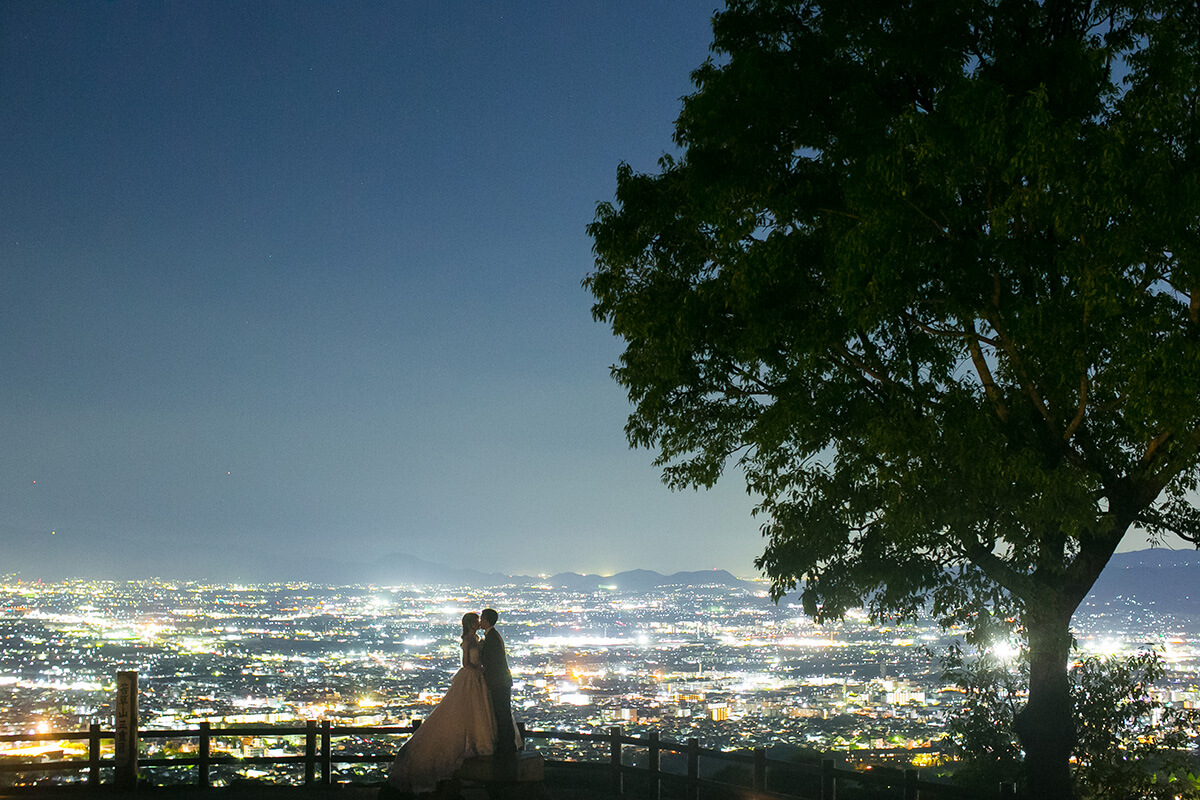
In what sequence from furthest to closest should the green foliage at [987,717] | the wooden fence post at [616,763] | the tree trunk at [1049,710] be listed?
the green foliage at [987,717], the wooden fence post at [616,763], the tree trunk at [1049,710]

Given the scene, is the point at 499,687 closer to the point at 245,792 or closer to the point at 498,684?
the point at 498,684

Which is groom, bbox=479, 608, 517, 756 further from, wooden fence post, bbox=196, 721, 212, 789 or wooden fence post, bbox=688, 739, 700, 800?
wooden fence post, bbox=196, 721, 212, 789

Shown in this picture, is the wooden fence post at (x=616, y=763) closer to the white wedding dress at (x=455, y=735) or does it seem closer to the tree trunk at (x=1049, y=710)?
the white wedding dress at (x=455, y=735)

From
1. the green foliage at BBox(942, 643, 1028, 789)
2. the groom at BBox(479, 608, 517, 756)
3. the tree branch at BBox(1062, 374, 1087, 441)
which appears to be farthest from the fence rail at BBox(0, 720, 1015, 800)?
the tree branch at BBox(1062, 374, 1087, 441)

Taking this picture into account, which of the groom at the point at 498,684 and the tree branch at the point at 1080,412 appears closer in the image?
the groom at the point at 498,684

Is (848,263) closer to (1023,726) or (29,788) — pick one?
(1023,726)

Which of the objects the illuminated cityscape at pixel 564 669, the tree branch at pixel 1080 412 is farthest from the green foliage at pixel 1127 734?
the tree branch at pixel 1080 412
